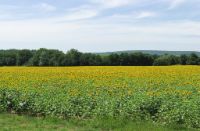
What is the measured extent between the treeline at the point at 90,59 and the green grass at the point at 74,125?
43585 millimetres

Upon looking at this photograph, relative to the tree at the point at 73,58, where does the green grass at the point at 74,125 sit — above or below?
below

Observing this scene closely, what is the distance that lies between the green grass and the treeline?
143 ft

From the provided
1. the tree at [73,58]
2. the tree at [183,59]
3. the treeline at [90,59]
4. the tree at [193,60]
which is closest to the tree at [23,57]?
the treeline at [90,59]

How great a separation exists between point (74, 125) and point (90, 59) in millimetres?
45627

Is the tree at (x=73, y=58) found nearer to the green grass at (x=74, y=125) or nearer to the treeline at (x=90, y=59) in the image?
the treeline at (x=90, y=59)

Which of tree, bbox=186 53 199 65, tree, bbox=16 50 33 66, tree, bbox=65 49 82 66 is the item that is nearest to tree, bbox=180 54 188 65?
tree, bbox=186 53 199 65

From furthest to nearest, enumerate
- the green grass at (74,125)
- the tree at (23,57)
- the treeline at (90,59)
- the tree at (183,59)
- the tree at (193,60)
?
the tree at (23,57)
the tree at (183,59)
the tree at (193,60)
the treeline at (90,59)
the green grass at (74,125)

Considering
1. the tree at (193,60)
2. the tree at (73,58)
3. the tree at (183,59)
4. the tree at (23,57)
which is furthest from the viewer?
the tree at (23,57)

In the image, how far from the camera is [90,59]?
5519 cm

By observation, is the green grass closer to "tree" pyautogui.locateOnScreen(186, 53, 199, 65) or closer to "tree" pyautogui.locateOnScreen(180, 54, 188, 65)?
"tree" pyautogui.locateOnScreen(186, 53, 199, 65)

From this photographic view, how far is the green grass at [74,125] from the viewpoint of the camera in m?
9.12

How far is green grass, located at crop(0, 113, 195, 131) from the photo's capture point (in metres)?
9.12

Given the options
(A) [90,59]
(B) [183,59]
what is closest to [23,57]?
(A) [90,59]

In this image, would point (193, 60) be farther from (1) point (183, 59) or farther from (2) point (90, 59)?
(2) point (90, 59)
